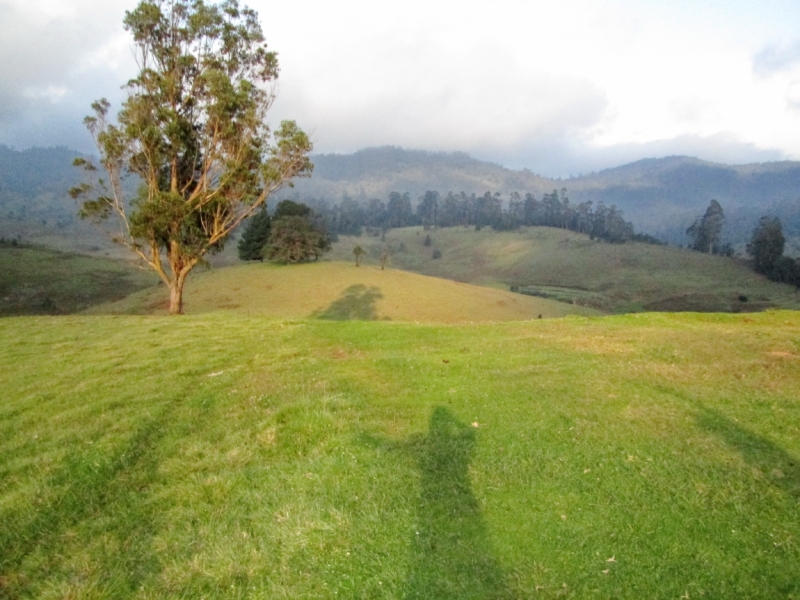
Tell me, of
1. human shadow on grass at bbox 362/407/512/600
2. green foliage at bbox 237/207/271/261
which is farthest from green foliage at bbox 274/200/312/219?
human shadow on grass at bbox 362/407/512/600

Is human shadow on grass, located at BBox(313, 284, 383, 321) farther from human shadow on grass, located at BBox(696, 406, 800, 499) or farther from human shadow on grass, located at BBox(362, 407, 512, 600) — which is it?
human shadow on grass, located at BBox(362, 407, 512, 600)

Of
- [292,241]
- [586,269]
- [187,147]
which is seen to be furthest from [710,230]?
[187,147]

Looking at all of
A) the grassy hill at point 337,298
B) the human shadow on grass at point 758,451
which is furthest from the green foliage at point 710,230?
the human shadow on grass at point 758,451

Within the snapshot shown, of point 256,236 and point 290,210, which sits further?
point 256,236

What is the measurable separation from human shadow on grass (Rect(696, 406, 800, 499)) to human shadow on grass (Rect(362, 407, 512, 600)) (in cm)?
424

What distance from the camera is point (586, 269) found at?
119 metres

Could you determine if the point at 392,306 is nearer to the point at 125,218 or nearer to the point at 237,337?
the point at 125,218

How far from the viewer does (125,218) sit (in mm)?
26484

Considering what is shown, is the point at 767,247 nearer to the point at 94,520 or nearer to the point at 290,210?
the point at 290,210

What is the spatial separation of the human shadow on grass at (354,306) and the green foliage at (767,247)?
3382 inches

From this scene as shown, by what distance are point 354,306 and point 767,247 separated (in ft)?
300

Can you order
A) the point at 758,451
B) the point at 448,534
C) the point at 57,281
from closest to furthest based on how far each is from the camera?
the point at 448,534 → the point at 758,451 → the point at 57,281

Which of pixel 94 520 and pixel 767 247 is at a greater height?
pixel 767 247

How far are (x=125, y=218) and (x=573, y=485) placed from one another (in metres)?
26.8
